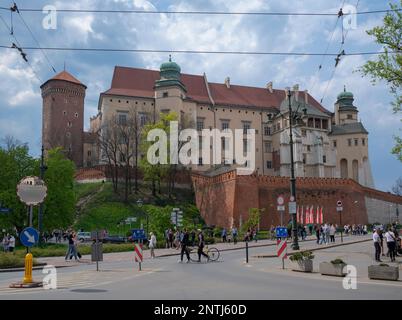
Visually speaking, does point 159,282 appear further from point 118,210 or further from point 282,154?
point 282,154

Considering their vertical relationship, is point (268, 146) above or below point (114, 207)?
above

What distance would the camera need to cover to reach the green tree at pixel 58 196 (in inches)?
1948

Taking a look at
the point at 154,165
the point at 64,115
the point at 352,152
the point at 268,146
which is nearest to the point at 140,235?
the point at 154,165

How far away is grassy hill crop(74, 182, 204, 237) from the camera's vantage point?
62.2 m

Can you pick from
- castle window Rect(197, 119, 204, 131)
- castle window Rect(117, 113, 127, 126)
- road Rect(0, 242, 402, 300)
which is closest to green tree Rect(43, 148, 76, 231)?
castle window Rect(117, 113, 127, 126)

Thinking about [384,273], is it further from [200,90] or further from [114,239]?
[200,90]

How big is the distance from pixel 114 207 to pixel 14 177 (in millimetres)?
18921

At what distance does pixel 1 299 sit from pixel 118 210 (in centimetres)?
5486

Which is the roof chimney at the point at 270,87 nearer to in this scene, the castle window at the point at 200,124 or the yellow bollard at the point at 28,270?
the castle window at the point at 200,124

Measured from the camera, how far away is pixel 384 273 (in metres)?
16.3

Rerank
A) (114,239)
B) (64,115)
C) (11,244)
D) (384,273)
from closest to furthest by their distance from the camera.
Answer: (384,273) < (11,244) < (114,239) < (64,115)

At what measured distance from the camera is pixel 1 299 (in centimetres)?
1171

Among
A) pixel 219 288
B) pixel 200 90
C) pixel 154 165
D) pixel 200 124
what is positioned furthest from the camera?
pixel 200 90
